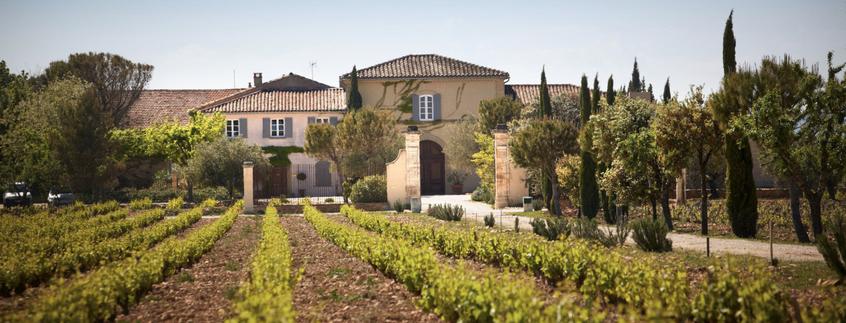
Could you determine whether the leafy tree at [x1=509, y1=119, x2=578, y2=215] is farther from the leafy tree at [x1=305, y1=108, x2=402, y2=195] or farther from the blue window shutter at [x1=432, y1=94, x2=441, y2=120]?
the blue window shutter at [x1=432, y1=94, x2=441, y2=120]

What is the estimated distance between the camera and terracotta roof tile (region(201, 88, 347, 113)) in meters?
49.0

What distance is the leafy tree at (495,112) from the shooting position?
43266mm

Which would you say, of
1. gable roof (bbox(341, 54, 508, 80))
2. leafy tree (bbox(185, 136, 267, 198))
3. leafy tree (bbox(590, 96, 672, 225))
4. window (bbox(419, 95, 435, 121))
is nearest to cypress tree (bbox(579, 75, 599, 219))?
leafy tree (bbox(590, 96, 672, 225))

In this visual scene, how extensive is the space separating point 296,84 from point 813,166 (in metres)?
38.7

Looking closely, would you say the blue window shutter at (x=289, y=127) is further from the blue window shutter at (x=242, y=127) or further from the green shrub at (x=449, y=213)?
the green shrub at (x=449, y=213)

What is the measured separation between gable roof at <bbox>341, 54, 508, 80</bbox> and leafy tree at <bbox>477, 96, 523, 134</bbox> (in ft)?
14.9

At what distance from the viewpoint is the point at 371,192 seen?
3362cm

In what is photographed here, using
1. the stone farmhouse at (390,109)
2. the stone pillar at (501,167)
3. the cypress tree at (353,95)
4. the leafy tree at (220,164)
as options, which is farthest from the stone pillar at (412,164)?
the stone farmhouse at (390,109)

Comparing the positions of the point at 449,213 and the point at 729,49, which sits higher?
the point at 729,49

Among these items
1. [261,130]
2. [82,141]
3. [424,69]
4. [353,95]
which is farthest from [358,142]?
[82,141]

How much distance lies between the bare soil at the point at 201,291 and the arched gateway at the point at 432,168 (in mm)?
29622

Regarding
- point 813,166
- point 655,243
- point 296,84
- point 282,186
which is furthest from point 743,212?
point 296,84

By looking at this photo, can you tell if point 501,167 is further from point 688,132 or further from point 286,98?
point 286,98

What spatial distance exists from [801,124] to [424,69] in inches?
1297
